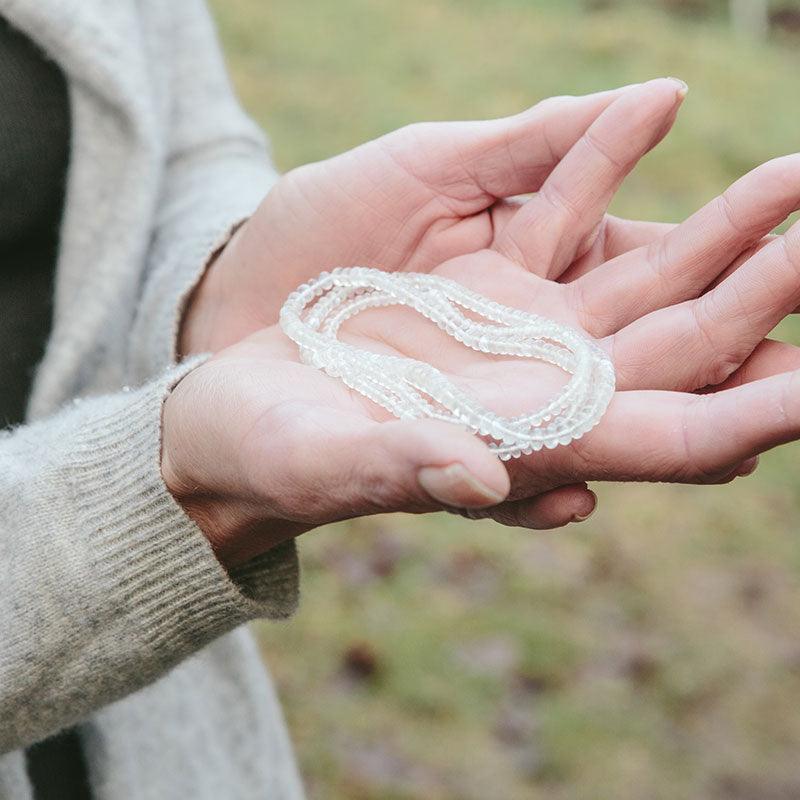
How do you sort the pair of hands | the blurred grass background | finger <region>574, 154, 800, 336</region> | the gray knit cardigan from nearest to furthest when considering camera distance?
the pair of hands, the gray knit cardigan, finger <region>574, 154, 800, 336</region>, the blurred grass background

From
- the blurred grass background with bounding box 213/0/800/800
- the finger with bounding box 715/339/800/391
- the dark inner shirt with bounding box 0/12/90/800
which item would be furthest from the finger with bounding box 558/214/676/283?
the blurred grass background with bounding box 213/0/800/800

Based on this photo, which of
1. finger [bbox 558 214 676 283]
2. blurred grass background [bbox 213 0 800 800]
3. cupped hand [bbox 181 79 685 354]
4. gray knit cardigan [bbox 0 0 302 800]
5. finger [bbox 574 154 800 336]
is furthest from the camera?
blurred grass background [bbox 213 0 800 800]

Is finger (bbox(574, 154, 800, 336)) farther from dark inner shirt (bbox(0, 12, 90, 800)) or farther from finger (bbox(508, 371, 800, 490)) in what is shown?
dark inner shirt (bbox(0, 12, 90, 800))

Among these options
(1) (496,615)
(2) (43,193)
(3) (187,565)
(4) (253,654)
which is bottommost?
(1) (496,615)

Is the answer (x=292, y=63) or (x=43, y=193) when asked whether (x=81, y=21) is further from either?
(x=292, y=63)

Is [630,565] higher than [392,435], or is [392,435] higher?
[392,435]

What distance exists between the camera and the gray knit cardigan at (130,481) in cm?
105

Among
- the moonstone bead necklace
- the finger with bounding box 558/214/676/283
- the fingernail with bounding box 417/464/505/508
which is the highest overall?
the fingernail with bounding box 417/464/505/508

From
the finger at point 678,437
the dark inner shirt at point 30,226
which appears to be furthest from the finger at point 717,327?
A: the dark inner shirt at point 30,226

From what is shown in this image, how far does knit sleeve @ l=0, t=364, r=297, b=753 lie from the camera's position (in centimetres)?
104

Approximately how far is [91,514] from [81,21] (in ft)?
2.31

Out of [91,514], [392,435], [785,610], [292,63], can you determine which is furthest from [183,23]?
[292,63]

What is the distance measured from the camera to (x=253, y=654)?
149 cm

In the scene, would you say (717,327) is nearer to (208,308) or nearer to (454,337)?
(454,337)
